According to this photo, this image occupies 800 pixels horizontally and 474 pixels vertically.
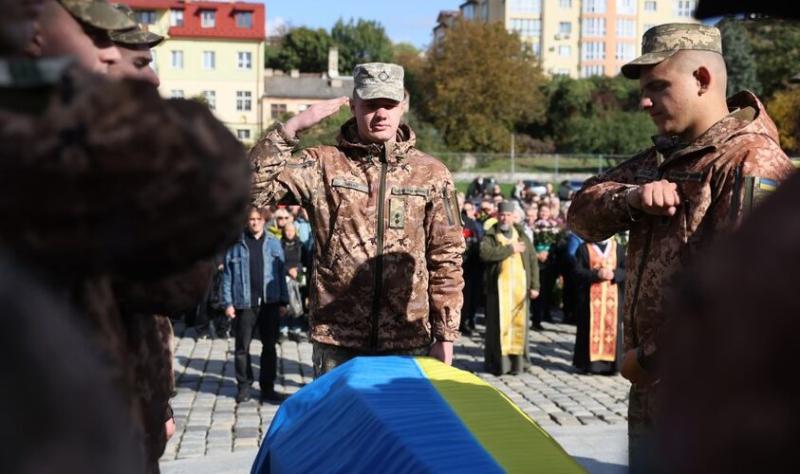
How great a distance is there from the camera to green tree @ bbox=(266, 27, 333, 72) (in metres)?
94.1

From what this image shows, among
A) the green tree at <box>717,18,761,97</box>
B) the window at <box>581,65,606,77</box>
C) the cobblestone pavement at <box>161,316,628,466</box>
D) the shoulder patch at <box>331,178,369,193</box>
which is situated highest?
the window at <box>581,65,606,77</box>

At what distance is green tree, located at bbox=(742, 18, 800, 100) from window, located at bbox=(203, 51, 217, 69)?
131 ft

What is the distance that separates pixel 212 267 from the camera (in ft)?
6.78

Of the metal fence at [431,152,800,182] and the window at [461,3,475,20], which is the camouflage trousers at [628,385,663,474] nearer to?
the metal fence at [431,152,800,182]

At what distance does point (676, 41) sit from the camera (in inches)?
146

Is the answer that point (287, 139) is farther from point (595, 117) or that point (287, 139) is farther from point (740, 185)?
point (595, 117)

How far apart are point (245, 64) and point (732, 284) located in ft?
277

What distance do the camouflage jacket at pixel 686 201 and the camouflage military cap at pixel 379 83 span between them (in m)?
1.36

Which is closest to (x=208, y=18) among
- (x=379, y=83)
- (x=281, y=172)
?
(x=379, y=83)

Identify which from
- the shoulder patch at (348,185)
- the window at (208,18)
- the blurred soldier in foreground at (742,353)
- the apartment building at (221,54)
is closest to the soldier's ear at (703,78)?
the shoulder patch at (348,185)

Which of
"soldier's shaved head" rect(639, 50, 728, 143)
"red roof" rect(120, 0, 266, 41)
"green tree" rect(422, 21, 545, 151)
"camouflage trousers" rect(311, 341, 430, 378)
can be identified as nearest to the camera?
"soldier's shaved head" rect(639, 50, 728, 143)

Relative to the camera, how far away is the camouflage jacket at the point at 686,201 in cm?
337

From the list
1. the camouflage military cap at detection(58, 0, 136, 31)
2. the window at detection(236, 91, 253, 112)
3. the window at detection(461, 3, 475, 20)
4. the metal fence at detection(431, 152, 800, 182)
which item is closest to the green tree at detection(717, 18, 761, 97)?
the metal fence at detection(431, 152, 800, 182)

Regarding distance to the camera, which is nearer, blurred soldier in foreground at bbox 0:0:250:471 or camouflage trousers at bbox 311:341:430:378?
blurred soldier in foreground at bbox 0:0:250:471
